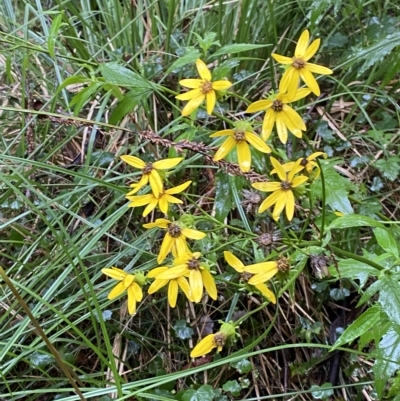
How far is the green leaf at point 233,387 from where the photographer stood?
100 cm

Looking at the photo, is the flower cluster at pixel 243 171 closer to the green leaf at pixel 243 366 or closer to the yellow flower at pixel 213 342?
the yellow flower at pixel 213 342

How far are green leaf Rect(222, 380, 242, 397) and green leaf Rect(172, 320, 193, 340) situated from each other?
118 mm

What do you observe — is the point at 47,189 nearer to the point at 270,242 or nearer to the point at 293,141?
the point at 293,141

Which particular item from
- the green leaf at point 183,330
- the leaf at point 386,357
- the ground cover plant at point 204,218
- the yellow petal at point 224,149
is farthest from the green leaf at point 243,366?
the yellow petal at point 224,149

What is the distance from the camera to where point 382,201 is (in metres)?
1.22

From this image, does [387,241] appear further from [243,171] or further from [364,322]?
[243,171]

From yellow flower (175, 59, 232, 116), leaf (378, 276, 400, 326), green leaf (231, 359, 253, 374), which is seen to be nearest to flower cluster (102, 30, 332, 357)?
yellow flower (175, 59, 232, 116)

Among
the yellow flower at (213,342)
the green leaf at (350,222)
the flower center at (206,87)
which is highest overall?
the flower center at (206,87)

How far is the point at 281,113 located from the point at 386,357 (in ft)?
1.36

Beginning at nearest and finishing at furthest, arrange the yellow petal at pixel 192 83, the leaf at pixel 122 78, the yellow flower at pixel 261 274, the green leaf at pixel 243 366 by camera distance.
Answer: the yellow flower at pixel 261 274 → the yellow petal at pixel 192 83 → the leaf at pixel 122 78 → the green leaf at pixel 243 366

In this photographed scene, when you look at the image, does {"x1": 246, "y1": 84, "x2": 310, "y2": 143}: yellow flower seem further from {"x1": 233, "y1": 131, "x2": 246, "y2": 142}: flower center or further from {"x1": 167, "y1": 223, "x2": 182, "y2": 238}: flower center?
{"x1": 167, "y1": 223, "x2": 182, "y2": 238}: flower center

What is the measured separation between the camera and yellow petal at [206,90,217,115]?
709 millimetres

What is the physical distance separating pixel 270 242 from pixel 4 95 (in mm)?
1000

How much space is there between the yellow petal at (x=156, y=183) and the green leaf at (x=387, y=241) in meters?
0.34
